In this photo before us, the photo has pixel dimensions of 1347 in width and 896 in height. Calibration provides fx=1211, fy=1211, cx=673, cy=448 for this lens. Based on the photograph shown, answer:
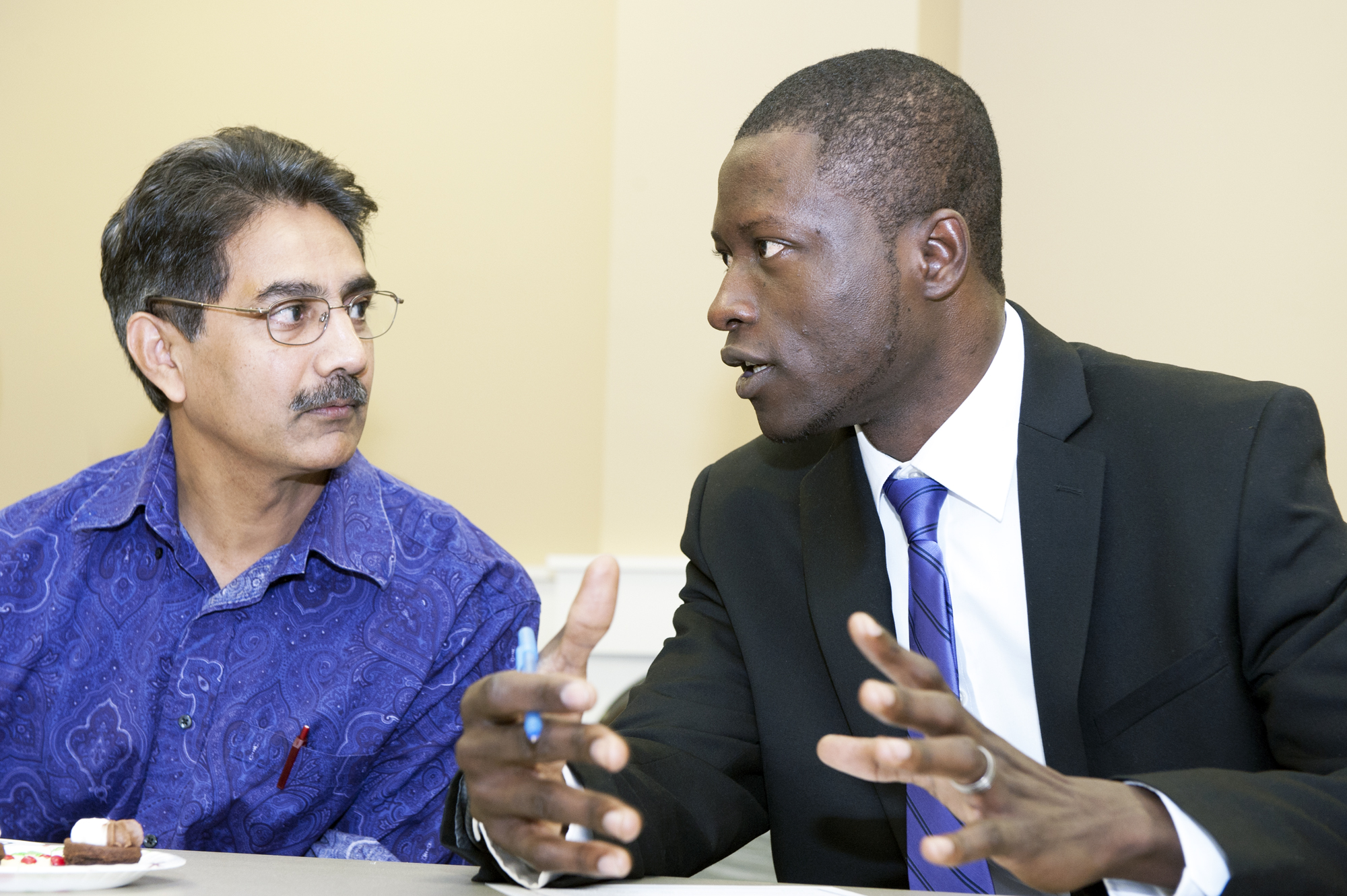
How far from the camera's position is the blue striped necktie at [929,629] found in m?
1.42

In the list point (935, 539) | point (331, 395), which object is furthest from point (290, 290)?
point (935, 539)

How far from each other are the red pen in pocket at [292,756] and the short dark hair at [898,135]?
1039 millimetres

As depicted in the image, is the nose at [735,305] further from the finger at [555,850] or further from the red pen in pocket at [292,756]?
the red pen in pocket at [292,756]

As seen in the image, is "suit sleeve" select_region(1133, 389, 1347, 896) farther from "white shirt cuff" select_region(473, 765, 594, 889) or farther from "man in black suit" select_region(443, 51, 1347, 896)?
"white shirt cuff" select_region(473, 765, 594, 889)

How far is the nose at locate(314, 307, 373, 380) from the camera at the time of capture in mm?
1883

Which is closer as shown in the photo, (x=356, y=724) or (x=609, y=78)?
(x=356, y=724)

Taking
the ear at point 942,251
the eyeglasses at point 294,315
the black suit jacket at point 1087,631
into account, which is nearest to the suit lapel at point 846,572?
the black suit jacket at point 1087,631

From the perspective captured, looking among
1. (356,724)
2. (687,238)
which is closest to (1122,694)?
Answer: (356,724)

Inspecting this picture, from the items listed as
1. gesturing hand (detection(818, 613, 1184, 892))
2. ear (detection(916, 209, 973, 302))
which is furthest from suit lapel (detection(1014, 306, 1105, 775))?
gesturing hand (detection(818, 613, 1184, 892))

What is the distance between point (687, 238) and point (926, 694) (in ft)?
6.39

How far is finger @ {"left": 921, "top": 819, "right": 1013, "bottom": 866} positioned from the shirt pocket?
3.43ft

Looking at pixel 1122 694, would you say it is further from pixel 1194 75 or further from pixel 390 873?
pixel 1194 75

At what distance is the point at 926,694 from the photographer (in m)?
0.99

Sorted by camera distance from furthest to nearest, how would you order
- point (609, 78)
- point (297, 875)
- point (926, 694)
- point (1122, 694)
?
point (609, 78) < point (1122, 694) < point (297, 875) < point (926, 694)
